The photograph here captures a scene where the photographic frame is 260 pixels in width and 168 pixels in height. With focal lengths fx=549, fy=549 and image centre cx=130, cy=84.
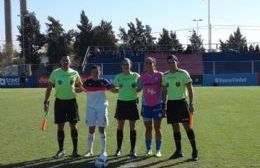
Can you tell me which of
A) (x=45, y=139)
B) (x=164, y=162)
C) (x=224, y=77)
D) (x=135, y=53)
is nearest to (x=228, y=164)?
Answer: (x=164, y=162)

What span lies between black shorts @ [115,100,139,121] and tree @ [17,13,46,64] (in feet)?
214

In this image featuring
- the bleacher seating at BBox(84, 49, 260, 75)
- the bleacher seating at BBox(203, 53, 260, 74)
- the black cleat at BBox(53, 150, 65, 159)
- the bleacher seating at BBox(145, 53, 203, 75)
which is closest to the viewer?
the black cleat at BBox(53, 150, 65, 159)

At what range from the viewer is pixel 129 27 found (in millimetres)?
94188

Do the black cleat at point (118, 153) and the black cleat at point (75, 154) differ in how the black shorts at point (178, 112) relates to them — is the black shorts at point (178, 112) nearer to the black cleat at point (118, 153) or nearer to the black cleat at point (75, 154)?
the black cleat at point (118, 153)

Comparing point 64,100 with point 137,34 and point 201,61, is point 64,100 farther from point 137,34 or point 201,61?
point 137,34

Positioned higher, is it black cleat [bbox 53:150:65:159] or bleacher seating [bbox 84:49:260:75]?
bleacher seating [bbox 84:49:260:75]

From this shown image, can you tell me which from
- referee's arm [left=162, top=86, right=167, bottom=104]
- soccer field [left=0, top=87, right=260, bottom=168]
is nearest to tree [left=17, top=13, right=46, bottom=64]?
soccer field [left=0, top=87, right=260, bottom=168]

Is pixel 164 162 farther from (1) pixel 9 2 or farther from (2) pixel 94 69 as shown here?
(1) pixel 9 2

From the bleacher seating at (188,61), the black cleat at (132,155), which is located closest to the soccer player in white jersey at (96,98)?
the black cleat at (132,155)

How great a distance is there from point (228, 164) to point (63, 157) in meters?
3.20

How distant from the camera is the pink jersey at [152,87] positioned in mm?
10602

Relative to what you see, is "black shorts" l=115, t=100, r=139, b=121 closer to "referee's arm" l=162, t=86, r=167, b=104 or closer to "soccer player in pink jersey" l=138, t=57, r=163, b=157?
"soccer player in pink jersey" l=138, t=57, r=163, b=157

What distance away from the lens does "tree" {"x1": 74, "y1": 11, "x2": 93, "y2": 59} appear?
78312 mm

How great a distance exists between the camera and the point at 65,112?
431 inches
